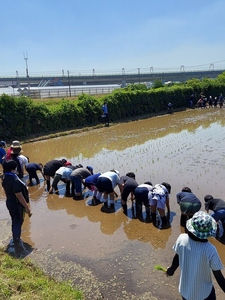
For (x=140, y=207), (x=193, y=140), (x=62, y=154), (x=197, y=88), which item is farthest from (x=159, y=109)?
(x=140, y=207)

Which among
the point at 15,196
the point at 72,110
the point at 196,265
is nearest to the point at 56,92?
the point at 72,110

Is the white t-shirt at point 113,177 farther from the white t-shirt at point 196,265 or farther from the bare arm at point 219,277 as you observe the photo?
the bare arm at point 219,277

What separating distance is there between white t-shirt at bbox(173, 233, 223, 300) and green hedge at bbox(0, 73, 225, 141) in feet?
50.6

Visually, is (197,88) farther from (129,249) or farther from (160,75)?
(160,75)

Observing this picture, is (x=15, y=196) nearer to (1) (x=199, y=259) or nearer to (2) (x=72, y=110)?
(1) (x=199, y=259)

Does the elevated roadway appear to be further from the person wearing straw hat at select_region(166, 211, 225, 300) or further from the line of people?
the person wearing straw hat at select_region(166, 211, 225, 300)

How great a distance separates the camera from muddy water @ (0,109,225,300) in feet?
14.6

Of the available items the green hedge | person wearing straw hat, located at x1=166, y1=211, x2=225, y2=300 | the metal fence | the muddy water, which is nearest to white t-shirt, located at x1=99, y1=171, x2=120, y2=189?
the muddy water

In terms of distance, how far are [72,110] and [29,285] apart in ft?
54.6

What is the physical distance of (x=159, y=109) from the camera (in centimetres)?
2881

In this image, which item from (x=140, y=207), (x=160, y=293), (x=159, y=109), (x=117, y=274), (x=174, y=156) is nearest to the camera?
(x=160, y=293)

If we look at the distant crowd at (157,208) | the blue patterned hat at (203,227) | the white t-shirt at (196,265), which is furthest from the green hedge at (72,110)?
the blue patterned hat at (203,227)

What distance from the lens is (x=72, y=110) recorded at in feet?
65.6

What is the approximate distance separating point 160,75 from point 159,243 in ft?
281
